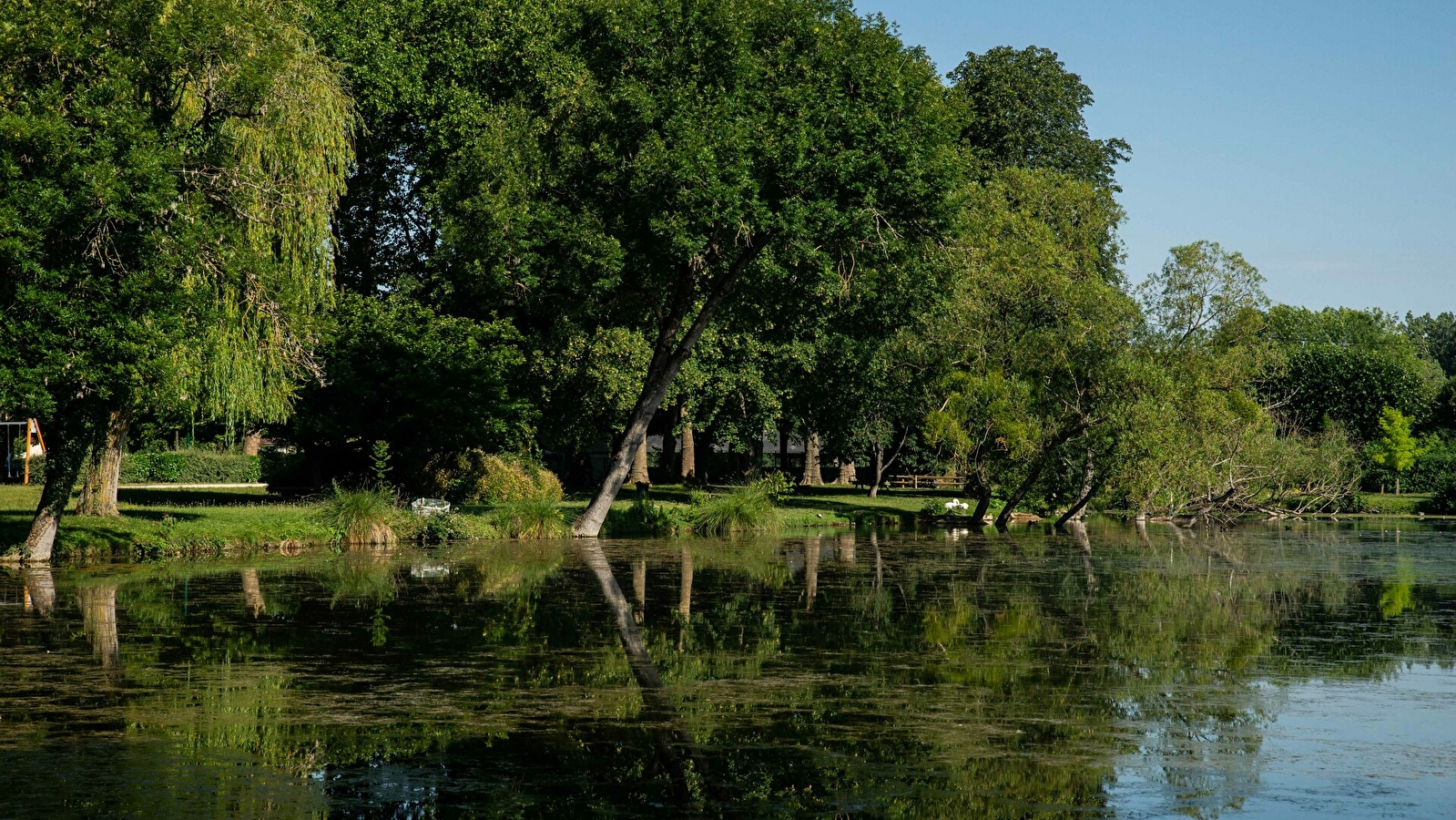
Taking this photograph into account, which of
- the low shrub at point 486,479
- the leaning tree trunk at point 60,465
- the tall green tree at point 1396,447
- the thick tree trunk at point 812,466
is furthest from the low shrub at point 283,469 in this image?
the tall green tree at point 1396,447

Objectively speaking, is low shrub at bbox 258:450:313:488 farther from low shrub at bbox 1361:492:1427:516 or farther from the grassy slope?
low shrub at bbox 1361:492:1427:516

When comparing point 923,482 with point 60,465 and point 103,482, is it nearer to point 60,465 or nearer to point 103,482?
point 103,482

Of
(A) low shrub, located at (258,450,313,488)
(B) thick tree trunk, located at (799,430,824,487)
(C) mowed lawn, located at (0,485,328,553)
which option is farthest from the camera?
(B) thick tree trunk, located at (799,430,824,487)

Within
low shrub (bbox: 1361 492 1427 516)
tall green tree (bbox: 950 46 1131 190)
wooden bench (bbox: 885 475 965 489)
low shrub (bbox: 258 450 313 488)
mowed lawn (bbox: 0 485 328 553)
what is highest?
tall green tree (bbox: 950 46 1131 190)

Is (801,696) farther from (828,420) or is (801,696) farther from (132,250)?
(828,420)

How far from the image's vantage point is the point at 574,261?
29672 mm

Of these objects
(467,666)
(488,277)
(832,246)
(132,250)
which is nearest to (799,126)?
(832,246)

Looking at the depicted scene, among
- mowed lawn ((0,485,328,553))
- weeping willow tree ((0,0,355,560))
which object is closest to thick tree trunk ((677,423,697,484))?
mowed lawn ((0,485,328,553))

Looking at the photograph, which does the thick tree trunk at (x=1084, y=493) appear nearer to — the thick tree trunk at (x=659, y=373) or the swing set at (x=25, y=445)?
the thick tree trunk at (x=659, y=373)

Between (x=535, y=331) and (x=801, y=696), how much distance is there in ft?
92.3

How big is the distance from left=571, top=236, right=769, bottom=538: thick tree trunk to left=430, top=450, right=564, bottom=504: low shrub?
375 centimetres

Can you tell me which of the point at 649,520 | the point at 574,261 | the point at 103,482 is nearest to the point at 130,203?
the point at 103,482

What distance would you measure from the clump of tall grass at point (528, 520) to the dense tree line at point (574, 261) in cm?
105

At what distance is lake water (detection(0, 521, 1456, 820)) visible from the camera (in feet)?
27.0
